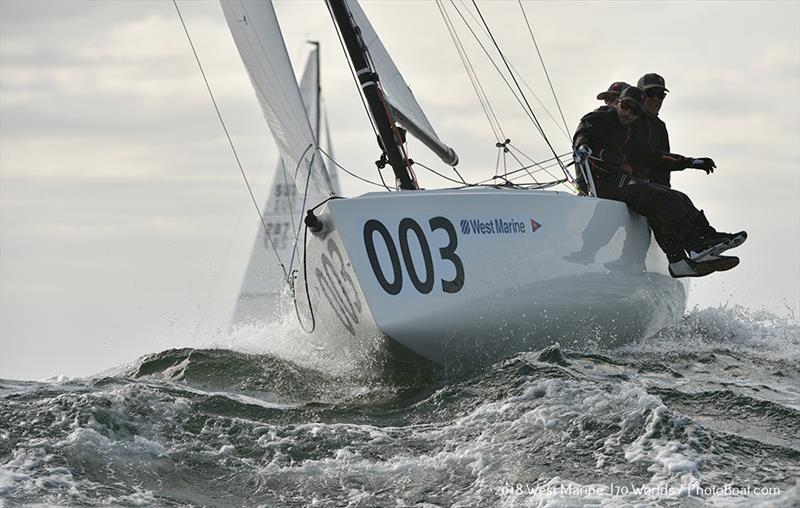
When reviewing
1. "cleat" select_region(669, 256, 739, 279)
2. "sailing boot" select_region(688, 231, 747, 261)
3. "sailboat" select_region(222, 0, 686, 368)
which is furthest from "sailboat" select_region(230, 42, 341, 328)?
"sailing boot" select_region(688, 231, 747, 261)

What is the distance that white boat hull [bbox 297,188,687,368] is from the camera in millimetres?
4863

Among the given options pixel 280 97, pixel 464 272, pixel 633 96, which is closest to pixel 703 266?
pixel 633 96

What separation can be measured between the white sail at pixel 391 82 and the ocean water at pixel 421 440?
2.55 metres

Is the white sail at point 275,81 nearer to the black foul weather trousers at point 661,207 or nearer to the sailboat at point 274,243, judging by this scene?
the black foul weather trousers at point 661,207

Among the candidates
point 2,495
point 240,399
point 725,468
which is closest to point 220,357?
point 240,399

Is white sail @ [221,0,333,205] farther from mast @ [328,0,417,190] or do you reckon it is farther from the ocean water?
the ocean water

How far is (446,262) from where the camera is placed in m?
5.07

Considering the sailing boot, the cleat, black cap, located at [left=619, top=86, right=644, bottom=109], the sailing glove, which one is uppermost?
black cap, located at [left=619, top=86, right=644, bottom=109]

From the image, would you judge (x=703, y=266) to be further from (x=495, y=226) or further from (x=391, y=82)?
(x=391, y=82)

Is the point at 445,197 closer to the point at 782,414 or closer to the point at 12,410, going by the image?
the point at 782,414

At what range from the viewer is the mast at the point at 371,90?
6.46m

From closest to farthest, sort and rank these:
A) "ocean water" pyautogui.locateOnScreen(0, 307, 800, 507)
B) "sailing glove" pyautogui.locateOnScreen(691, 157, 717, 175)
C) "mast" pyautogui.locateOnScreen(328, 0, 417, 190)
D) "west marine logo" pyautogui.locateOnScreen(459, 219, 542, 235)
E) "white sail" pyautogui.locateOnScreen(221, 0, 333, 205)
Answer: "ocean water" pyautogui.locateOnScreen(0, 307, 800, 507)
"west marine logo" pyautogui.locateOnScreen(459, 219, 542, 235)
"white sail" pyautogui.locateOnScreen(221, 0, 333, 205)
"mast" pyautogui.locateOnScreen(328, 0, 417, 190)
"sailing glove" pyautogui.locateOnScreen(691, 157, 717, 175)

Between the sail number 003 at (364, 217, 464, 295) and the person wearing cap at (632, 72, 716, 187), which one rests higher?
the person wearing cap at (632, 72, 716, 187)

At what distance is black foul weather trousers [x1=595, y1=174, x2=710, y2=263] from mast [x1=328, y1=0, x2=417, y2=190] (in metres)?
1.18
